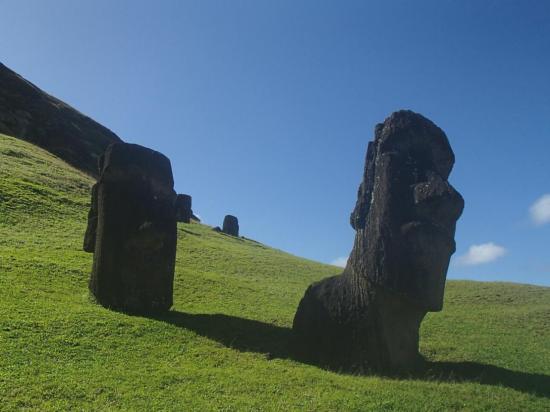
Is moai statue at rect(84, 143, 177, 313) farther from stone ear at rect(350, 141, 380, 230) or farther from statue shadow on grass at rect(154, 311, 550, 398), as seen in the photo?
stone ear at rect(350, 141, 380, 230)

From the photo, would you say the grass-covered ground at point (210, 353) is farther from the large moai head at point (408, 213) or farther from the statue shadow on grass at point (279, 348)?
the large moai head at point (408, 213)

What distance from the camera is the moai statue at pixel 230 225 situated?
2136 inches

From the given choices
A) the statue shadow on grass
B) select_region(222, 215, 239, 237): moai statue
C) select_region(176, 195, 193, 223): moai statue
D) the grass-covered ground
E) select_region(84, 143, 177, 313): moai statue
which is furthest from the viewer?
select_region(222, 215, 239, 237): moai statue

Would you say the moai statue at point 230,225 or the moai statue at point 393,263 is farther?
the moai statue at point 230,225

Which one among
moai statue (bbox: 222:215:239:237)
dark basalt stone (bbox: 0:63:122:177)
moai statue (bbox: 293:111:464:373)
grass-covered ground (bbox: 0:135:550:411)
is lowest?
grass-covered ground (bbox: 0:135:550:411)

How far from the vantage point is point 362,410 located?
9094 millimetres

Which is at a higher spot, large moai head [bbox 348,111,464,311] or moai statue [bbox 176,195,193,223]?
moai statue [bbox 176,195,193,223]

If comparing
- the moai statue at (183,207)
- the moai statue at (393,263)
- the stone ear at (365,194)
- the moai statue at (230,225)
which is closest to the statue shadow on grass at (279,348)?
the moai statue at (393,263)

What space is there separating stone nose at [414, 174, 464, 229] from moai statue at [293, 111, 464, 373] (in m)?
0.02

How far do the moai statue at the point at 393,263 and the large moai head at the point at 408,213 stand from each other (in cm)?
2

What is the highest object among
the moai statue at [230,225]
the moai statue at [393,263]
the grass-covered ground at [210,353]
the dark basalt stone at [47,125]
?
the dark basalt stone at [47,125]

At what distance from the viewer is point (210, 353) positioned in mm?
12156

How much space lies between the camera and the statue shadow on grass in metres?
11.2

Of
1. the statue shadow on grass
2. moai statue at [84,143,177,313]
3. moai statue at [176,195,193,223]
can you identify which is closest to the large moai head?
the statue shadow on grass
